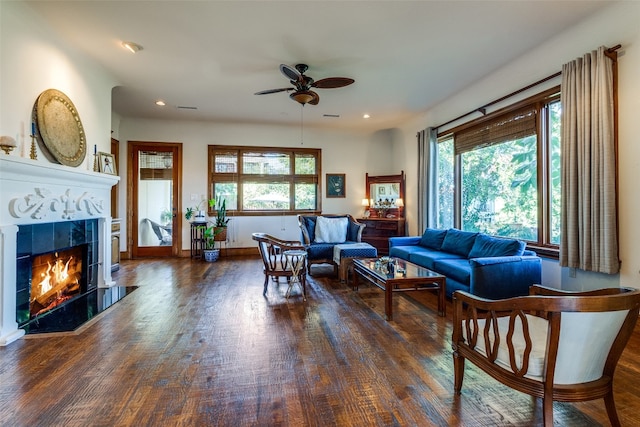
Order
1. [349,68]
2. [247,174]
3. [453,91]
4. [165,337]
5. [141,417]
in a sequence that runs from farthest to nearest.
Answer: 1. [247,174]
2. [453,91]
3. [349,68]
4. [165,337]
5. [141,417]

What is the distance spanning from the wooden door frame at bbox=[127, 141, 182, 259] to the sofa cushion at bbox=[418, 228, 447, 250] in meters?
5.12

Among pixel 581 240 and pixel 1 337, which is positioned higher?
pixel 581 240

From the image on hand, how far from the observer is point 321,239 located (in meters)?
5.43

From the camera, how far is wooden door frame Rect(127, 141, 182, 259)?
639 centimetres

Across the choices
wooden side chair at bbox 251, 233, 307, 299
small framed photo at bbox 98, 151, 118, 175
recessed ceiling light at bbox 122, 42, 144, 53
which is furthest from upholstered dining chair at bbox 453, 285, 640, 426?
small framed photo at bbox 98, 151, 118, 175

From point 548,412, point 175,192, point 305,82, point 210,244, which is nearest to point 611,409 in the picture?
point 548,412

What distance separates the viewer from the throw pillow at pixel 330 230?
544 centimetres

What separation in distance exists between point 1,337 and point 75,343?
0.59 metres

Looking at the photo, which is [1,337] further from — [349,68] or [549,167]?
[549,167]

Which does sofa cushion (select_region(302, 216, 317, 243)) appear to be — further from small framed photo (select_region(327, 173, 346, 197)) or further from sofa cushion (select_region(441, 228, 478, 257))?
sofa cushion (select_region(441, 228, 478, 257))

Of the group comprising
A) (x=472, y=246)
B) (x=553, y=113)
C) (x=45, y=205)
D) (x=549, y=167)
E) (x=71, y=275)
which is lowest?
(x=71, y=275)

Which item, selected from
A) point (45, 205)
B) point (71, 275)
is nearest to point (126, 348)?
point (45, 205)

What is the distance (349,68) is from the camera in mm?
4141

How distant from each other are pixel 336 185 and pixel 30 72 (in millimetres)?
5649
